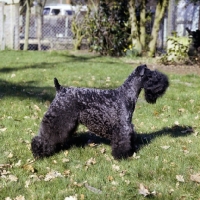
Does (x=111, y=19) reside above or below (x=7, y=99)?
above

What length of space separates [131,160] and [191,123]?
2380 mm

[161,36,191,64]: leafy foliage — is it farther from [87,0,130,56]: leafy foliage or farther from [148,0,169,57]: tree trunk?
[87,0,130,56]: leafy foliage

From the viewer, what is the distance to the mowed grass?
4.51 meters

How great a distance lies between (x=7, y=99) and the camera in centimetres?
856

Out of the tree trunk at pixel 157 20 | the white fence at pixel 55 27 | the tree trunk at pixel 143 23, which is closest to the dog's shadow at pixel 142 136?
the tree trunk at pixel 157 20

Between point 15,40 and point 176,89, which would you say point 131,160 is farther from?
point 15,40

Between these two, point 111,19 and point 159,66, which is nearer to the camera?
point 159,66

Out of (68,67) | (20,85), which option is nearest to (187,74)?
(68,67)

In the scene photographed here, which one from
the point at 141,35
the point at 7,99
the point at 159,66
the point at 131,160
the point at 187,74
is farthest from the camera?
the point at 141,35

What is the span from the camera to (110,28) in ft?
59.6

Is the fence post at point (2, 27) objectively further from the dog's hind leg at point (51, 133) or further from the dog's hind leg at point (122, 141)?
the dog's hind leg at point (122, 141)

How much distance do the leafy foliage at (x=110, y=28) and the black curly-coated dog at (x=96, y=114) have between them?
1273cm

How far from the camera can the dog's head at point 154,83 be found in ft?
18.1

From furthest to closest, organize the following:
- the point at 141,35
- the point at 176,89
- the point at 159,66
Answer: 1. the point at 141,35
2. the point at 159,66
3. the point at 176,89
